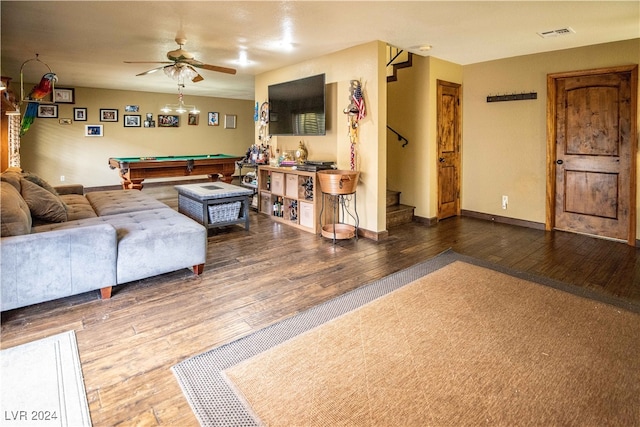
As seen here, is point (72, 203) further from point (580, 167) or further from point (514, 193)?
point (580, 167)

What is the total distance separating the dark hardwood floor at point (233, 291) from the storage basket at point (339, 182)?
62cm

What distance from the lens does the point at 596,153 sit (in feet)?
15.2

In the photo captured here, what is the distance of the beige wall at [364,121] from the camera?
453 cm

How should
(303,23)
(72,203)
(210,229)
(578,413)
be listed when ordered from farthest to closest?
1. (210,229)
2. (72,203)
3. (303,23)
4. (578,413)

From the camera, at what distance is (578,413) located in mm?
1662

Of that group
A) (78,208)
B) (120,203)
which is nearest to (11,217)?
(78,208)

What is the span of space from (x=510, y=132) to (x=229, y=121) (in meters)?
8.07

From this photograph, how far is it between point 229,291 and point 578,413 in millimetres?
2338

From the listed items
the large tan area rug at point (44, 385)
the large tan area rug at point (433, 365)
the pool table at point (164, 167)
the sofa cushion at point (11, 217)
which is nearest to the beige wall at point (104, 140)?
the pool table at point (164, 167)

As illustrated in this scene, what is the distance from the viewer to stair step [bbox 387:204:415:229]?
5316mm

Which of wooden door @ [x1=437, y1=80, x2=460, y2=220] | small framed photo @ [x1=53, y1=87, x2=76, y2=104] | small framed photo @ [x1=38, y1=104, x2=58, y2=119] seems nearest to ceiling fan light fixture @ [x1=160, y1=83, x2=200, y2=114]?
small framed photo @ [x1=53, y1=87, x2=76, y2=104]

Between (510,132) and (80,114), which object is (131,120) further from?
(510,132)

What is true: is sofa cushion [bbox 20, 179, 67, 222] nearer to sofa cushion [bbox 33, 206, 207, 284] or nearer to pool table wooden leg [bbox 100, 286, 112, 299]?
sofa cushion [bbox 33, 206, 207, 284]

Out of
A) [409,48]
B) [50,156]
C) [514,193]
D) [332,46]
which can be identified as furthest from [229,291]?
[50,156]
